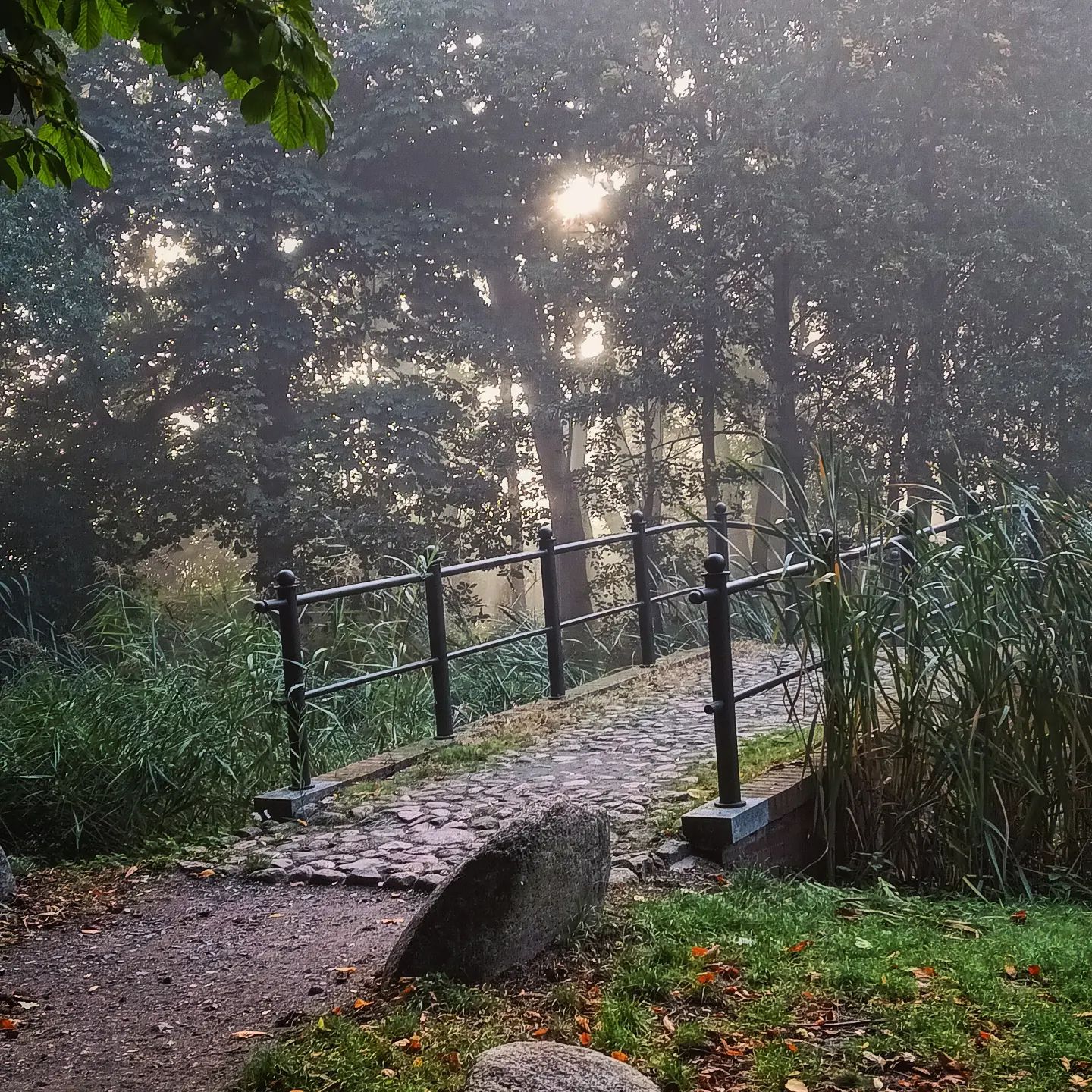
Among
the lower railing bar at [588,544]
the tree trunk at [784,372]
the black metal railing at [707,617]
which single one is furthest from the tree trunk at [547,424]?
the black metal railing at [707,617]

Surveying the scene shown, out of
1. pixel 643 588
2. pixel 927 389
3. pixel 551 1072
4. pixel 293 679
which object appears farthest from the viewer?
pixel 927 389

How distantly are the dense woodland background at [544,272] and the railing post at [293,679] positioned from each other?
8748 millimetres

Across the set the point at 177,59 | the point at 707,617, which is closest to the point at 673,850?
the point at 707,617

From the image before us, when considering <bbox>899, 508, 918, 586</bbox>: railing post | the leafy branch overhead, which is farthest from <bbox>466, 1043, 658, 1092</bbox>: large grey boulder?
<bbox>899, 508, 918, 586</bbox>: railing post

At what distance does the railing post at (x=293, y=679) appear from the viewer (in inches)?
238

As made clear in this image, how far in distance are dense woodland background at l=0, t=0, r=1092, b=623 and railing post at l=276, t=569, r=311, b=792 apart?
8748 mm

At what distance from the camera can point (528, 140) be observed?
17000 mm

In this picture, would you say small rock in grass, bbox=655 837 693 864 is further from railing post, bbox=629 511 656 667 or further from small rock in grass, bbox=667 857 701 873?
railing post, bbox=629 511 656 667

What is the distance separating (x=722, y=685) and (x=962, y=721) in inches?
38.1

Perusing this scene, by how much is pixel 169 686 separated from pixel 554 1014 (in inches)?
147

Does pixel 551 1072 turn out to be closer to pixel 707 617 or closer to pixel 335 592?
pixel 707 617

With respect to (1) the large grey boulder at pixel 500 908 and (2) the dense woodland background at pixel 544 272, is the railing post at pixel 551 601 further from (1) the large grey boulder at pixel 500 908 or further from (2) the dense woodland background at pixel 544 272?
(2) the dense woodland background at pixel 544 272

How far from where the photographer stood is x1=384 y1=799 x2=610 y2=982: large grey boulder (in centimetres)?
365

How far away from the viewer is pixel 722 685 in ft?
Result: 16.8
